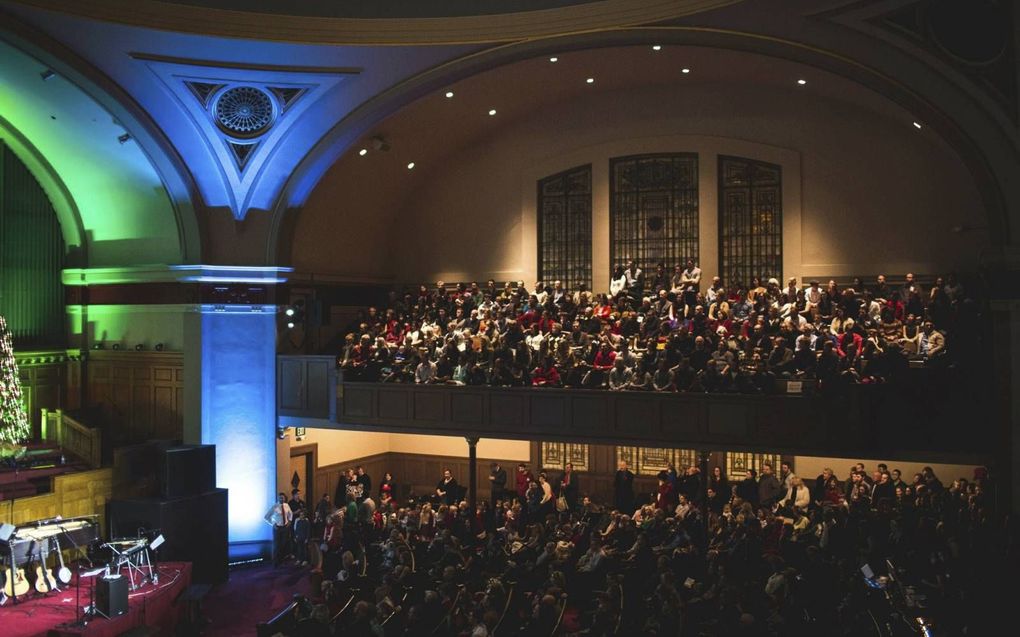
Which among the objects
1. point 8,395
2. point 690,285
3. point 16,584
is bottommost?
point 16,584

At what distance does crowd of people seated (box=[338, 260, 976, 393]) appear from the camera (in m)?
14.8

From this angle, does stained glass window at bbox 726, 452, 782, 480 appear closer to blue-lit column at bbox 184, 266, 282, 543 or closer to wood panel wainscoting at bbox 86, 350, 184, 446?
blue-lit column at bbox 184, 266, 282, 543

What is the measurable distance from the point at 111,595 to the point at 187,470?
484cm

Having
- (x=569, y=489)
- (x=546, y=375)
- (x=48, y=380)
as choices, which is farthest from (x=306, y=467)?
(x=546, y=375)

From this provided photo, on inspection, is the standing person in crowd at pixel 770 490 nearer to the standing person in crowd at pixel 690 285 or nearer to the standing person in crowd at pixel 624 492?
the standing person in crowd at pixel 624 492

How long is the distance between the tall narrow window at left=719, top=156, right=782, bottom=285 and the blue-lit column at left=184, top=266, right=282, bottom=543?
31.9ft

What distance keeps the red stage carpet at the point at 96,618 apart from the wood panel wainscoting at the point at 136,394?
522cm

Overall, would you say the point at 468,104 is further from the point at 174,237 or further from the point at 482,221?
the point at 174,237

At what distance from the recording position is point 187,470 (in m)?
16.8

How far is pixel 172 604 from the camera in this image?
13852 mm

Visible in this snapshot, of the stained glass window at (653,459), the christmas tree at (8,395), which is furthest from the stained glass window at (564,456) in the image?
the christmas tree at (8,395)

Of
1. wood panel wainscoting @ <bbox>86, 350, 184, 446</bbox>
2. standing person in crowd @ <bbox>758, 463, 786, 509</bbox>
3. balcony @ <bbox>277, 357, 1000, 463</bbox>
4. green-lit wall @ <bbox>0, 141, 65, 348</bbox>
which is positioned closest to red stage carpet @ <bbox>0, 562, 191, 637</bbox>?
balcony @ <bbox>277, 357, 1000, 463</bbox>

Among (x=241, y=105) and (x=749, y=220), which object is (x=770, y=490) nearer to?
(x=749, y=220)

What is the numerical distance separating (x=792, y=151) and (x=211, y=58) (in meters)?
11.8
